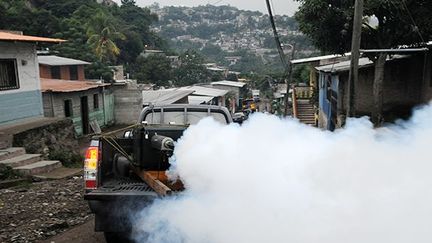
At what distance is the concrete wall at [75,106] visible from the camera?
64.1 feet

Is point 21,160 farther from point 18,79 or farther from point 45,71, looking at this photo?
point 45,71

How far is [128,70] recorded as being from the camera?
154 feet

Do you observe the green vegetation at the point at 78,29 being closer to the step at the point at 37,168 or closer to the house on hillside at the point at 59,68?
the house on hillside at the point at 59,68

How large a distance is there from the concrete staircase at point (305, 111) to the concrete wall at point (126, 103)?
436 inches

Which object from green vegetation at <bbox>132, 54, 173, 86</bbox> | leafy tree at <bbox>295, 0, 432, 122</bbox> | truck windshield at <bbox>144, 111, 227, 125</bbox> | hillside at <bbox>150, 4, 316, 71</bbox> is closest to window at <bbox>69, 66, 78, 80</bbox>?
green vegetation at <bbox>132, 54, 173, 86</bbox>

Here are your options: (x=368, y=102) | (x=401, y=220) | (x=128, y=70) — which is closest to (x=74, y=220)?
(x=401, y=220)

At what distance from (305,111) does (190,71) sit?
2857cm

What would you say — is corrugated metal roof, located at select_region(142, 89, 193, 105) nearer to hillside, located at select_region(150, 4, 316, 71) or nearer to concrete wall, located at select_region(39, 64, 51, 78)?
concrete wall, located at select_region(39, 64, 51, 78)

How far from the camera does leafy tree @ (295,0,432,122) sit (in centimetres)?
1242

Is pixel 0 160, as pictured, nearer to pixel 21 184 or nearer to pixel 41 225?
pixel 21 184

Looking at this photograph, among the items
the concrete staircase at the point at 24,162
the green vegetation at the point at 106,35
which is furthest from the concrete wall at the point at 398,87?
the concrete staircase at the point at 24,162

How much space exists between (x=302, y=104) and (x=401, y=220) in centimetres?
3067

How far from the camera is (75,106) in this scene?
69.5 ft

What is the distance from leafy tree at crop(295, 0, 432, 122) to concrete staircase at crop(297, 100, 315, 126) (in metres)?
15.9
